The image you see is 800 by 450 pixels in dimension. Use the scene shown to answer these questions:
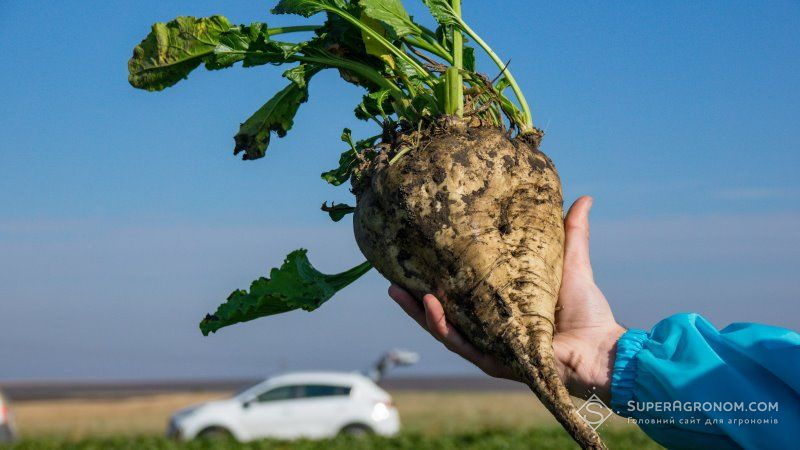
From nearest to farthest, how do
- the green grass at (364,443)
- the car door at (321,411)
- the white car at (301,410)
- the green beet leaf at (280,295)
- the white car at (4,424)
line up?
1. the green beet leaf at (280,295)
2. the green grass at (364,443)
3. the white car at (4,424)
4. the white car at (301,410)
5. the car door at (321,411)

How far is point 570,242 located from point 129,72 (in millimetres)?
2167

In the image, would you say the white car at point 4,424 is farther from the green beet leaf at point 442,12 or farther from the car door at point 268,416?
the green beet leaf at point 442,12

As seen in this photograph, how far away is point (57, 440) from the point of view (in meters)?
11.5

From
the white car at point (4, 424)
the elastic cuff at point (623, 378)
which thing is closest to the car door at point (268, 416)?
the white car at point (4, 424)

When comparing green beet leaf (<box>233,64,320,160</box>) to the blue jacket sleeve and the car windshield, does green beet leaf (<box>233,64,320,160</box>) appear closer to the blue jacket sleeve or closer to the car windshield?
the blue jacket sleeve

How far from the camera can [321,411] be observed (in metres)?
16.5

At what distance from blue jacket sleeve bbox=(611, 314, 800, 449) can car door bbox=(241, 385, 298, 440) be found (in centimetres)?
1443

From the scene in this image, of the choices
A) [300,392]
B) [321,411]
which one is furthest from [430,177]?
[300,392]

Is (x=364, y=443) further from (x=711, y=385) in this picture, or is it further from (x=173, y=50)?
(x=711, y=385)

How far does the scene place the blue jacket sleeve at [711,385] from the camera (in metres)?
2.52

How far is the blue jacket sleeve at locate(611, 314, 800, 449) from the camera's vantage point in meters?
2.52

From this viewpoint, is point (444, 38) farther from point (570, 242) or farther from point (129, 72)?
point (129, 72)

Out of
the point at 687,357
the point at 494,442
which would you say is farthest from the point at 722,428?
the point at 494,442

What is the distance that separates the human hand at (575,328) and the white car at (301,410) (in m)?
13.2
